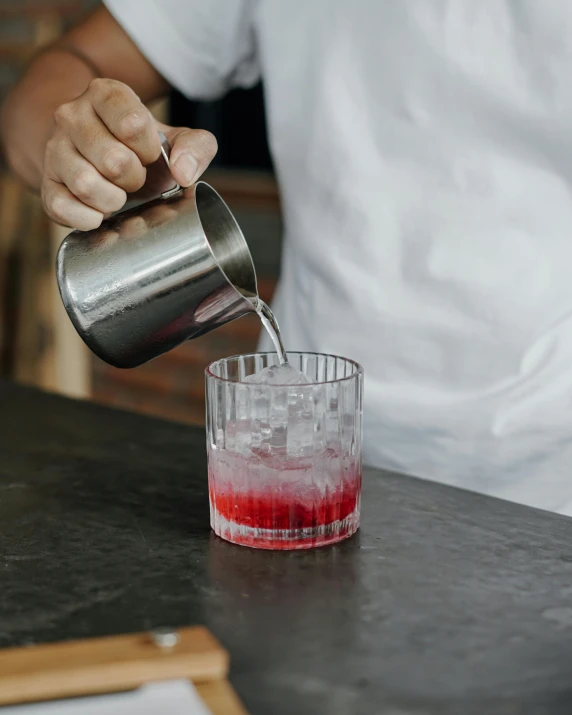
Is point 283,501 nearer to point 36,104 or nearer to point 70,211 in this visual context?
point 70,211

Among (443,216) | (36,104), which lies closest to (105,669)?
(443,216)

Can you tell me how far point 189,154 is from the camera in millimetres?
878

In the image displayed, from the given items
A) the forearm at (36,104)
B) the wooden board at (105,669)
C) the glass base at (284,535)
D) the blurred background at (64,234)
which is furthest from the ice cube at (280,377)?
the blurred background at (64,234)

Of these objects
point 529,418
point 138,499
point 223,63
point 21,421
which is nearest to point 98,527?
point 138,499

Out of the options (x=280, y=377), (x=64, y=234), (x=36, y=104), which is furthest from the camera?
(x=64, y=234)

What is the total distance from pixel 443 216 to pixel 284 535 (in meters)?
0.49

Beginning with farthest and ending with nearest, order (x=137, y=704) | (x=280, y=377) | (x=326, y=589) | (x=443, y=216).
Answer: (x=443, y=216)
(x=280, y=377)
(x=326, y=589)
(x=137, y=704)

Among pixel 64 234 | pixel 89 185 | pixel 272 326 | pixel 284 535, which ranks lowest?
pixel 64 234

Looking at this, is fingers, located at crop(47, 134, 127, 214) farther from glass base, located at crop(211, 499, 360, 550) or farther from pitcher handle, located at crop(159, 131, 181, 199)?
glass base, located at crop(211, 499, 360, 550)

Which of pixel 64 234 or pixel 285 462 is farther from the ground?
pixel 285 462

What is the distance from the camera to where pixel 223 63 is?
133cm

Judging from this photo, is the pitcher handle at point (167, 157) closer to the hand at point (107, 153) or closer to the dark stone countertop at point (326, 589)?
the hand at point (107, 153)

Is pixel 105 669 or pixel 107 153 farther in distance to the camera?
pixel 107 153

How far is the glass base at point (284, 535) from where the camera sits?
797 mm
